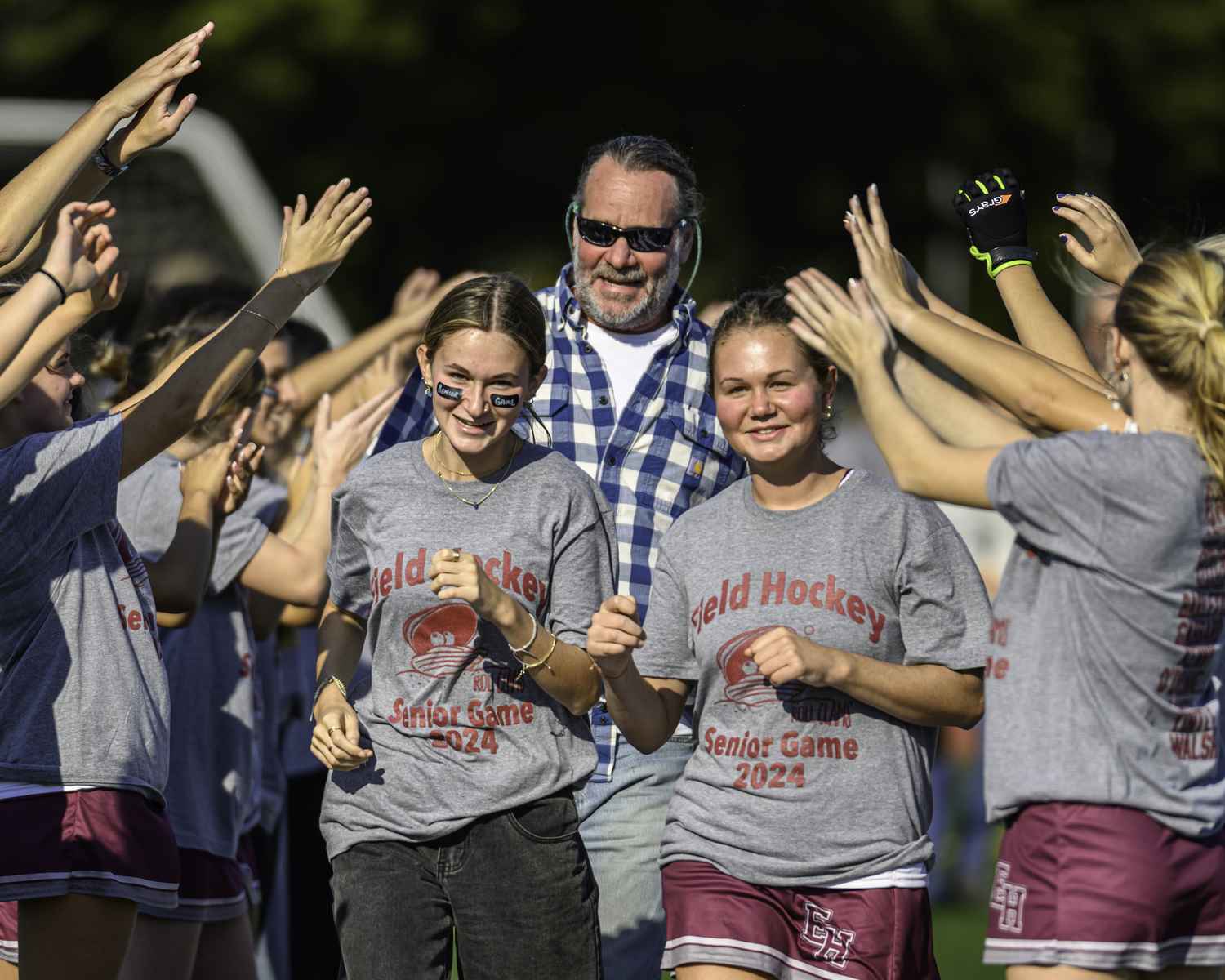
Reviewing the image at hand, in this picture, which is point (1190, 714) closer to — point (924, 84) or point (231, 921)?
point (231, 921)

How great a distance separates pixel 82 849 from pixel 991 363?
2.35 metres

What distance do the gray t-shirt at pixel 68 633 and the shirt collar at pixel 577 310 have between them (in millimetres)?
1616

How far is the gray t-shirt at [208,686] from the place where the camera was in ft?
14.2

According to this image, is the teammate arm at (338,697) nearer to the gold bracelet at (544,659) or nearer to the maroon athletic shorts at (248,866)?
the gold bracelet at (544,659)

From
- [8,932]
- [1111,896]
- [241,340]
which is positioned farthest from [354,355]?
[1111,896]

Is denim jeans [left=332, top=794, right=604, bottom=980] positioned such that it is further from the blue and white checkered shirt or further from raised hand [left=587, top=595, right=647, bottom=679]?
the blue and white checkered shirt

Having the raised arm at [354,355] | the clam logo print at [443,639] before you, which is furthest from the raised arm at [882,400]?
the raised arm at [354,355]

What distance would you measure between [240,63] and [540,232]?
3.65 metres

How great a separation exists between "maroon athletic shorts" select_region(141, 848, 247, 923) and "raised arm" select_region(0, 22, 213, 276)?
174 centimetres

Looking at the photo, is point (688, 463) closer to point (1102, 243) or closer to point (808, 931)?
point (1102, 243)

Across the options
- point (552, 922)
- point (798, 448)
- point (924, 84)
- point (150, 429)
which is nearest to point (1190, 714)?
point (798, 448)

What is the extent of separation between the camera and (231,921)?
4543 mm

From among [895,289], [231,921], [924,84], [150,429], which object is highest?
[924,84]

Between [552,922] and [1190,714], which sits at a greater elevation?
[1190,714]
